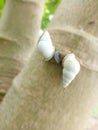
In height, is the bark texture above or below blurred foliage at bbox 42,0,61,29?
below

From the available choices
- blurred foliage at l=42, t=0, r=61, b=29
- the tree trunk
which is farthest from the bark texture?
blurred foliage at l=42, t=0, r=61, b=29

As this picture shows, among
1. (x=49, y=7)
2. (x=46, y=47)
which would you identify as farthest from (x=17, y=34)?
(x=49, y=7)

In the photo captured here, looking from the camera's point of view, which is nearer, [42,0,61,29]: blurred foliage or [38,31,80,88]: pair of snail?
[38,31,80,88]: pair of snail

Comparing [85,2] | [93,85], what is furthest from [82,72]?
[85,2]

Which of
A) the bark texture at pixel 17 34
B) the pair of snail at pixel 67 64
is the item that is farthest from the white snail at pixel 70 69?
the bark texture at pixel 17 34

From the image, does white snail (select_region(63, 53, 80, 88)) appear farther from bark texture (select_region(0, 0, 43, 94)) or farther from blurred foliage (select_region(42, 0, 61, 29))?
blurred foliage (select_region(42, 0, 61, 29))

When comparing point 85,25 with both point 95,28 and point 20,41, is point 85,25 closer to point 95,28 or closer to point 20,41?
point 95,28

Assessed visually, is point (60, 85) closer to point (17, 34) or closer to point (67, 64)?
point (67, 64)
